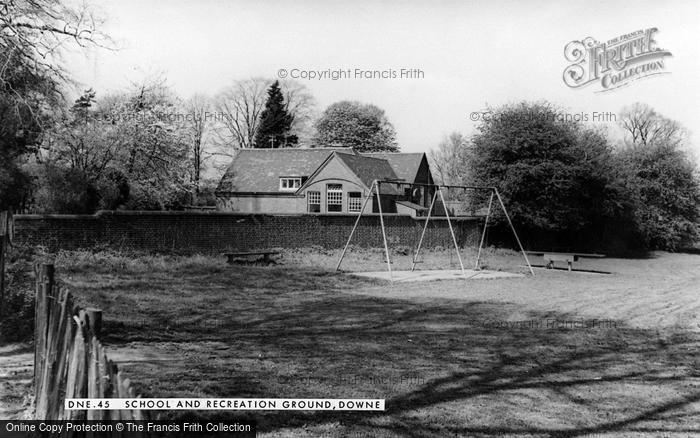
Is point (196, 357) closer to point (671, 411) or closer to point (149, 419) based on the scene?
point (149, 419)

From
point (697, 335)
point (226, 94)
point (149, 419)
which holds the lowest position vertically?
point (697, 335)

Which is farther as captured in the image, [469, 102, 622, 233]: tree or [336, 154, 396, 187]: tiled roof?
[336, 154, 396, 187]: tiled roof

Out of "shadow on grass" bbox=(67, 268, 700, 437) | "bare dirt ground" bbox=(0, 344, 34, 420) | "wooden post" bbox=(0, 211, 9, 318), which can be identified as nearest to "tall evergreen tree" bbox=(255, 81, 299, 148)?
"shadow on grass" bbox=(67, 268, 700, 437)

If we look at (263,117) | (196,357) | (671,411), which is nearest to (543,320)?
(671,411)

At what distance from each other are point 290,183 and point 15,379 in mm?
29962

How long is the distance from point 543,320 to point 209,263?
9.39 metres

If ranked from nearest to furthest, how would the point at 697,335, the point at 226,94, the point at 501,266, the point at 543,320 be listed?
the point at 697,335, the point at 543,320, the point at 226,94, the point at 501,266

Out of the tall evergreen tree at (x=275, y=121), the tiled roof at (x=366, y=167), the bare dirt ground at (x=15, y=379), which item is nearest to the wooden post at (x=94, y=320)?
the bare dirt ground at (x=15, y=379)

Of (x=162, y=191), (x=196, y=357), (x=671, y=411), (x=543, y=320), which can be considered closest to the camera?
(x=671, y=411)

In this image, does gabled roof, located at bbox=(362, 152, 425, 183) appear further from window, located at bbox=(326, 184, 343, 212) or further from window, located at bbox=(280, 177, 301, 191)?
window, located at bbox=(280, 177, 301, 191)

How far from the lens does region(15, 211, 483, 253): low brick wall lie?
611 inches

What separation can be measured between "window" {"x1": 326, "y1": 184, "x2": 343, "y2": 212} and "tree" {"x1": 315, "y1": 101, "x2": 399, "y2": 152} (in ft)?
7.84

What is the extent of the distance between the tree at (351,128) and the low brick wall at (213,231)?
5305mm

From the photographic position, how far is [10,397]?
4844 mm
